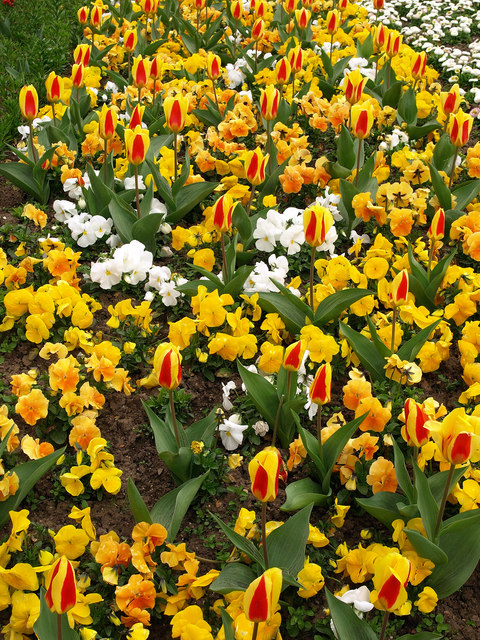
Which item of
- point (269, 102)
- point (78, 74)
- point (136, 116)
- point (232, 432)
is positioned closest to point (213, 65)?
point (78, 74)

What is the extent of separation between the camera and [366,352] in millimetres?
2807

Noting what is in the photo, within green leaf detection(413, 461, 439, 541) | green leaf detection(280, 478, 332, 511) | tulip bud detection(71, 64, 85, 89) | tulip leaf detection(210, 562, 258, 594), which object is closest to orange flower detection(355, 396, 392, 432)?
green leaf detection(280, 478, 332, 511)

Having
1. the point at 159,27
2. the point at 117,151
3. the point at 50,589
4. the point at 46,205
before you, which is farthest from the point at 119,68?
the point at 50,589

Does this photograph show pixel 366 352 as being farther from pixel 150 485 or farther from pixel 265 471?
pixel 265 471

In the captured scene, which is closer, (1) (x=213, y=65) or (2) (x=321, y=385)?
(2) (x=321, y=385)

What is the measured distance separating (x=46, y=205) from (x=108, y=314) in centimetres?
98

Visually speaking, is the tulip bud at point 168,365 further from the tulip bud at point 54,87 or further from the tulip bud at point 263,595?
the tulip bud at point 54,87

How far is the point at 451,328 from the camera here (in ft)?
10.4

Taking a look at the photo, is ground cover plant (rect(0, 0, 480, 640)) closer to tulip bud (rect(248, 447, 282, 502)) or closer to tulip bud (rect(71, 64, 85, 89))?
tulip bud (rect(248, 447, 282, 502))

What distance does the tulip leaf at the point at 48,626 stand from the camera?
6.15 feet

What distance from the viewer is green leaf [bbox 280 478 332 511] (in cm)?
230

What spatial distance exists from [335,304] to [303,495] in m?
Answer: 0.91

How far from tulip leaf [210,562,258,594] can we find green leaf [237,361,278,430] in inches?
22.9

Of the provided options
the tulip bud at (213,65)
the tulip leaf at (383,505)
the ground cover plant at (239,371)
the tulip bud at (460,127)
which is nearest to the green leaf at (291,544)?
the ground cover plant at (239,371)
